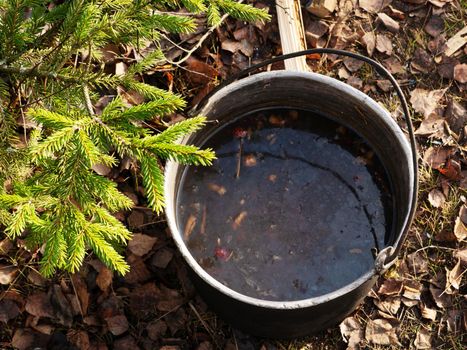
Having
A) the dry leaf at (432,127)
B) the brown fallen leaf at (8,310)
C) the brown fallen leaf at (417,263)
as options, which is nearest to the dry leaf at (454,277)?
the brown fallen leaf at (417,263)

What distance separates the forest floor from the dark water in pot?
0.25m

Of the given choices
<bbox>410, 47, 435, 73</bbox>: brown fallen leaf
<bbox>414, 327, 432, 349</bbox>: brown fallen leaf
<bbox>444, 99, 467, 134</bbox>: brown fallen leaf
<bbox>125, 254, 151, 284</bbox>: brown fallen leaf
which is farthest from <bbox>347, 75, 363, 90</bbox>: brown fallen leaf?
<bbox>125, 254, 151, 284</bbox>: brown fallen leaf

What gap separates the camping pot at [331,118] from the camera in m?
1.97

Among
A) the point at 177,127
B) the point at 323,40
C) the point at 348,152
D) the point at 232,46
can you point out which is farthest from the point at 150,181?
the point at 323,40

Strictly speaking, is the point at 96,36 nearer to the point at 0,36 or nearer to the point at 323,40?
the point at 0,36

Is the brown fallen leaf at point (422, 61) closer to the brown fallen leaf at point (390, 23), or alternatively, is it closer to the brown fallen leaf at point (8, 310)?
the brown fallen leaf at point (390, 23)

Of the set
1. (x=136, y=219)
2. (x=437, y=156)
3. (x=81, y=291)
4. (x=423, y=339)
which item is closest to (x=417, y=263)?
(x=423, y=339)

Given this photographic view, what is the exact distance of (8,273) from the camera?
2.49 metres

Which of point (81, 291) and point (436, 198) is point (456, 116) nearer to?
point (436, 198)

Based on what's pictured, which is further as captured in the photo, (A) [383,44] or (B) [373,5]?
(B) [373,5]

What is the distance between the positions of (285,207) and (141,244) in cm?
68

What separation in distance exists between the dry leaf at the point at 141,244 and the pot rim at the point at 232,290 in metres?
0.26

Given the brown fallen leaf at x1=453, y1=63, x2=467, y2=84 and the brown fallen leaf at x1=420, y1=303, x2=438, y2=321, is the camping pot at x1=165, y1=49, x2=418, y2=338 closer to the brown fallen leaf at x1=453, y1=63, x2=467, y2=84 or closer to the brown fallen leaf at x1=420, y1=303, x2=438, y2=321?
the brown fallen leaf at x1=420, y1=303, x2=438, y2=321

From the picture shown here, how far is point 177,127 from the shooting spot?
5.02 ft
